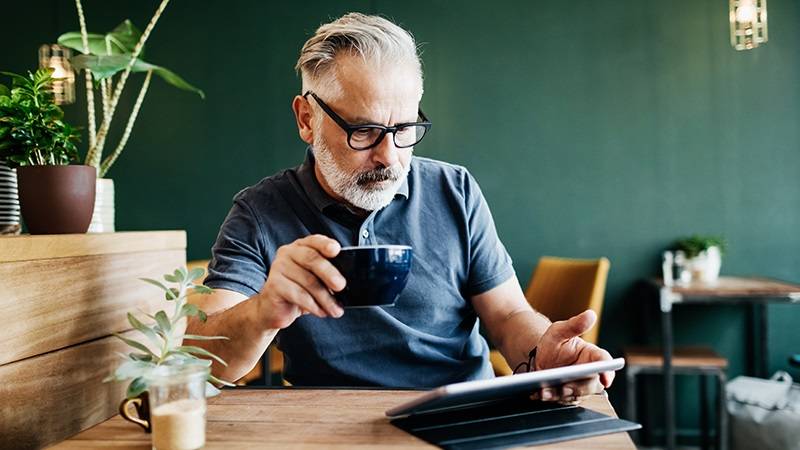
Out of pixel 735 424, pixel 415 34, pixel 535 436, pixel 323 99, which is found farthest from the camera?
pixel 415 34

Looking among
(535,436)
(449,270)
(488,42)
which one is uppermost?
(488,42)

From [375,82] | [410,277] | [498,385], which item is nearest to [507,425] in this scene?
[498,385]

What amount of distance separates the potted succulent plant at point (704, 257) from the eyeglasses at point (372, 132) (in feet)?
Result: 8.40

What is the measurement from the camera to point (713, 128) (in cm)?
A: 381

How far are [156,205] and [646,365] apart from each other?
2940 millimetres

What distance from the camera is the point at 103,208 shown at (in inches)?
62.9

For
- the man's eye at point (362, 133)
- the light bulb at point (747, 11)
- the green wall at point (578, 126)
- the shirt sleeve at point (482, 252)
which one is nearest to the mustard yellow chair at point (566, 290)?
the green wall at point (578, 126)

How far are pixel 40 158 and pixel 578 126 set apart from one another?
3146mm

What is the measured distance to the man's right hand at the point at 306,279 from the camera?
951 millimetres

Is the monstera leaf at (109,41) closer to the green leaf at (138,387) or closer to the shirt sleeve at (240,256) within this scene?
the shirt sleeve at (240,256)

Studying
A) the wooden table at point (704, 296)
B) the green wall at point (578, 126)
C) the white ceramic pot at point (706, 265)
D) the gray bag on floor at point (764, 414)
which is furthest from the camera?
the green wall at point (578, 126)

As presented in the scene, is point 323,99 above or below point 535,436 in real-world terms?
above

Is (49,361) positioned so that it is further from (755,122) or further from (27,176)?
(755,122)


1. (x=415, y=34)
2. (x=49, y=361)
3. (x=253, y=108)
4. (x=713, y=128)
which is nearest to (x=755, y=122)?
(x=713, y=128)
